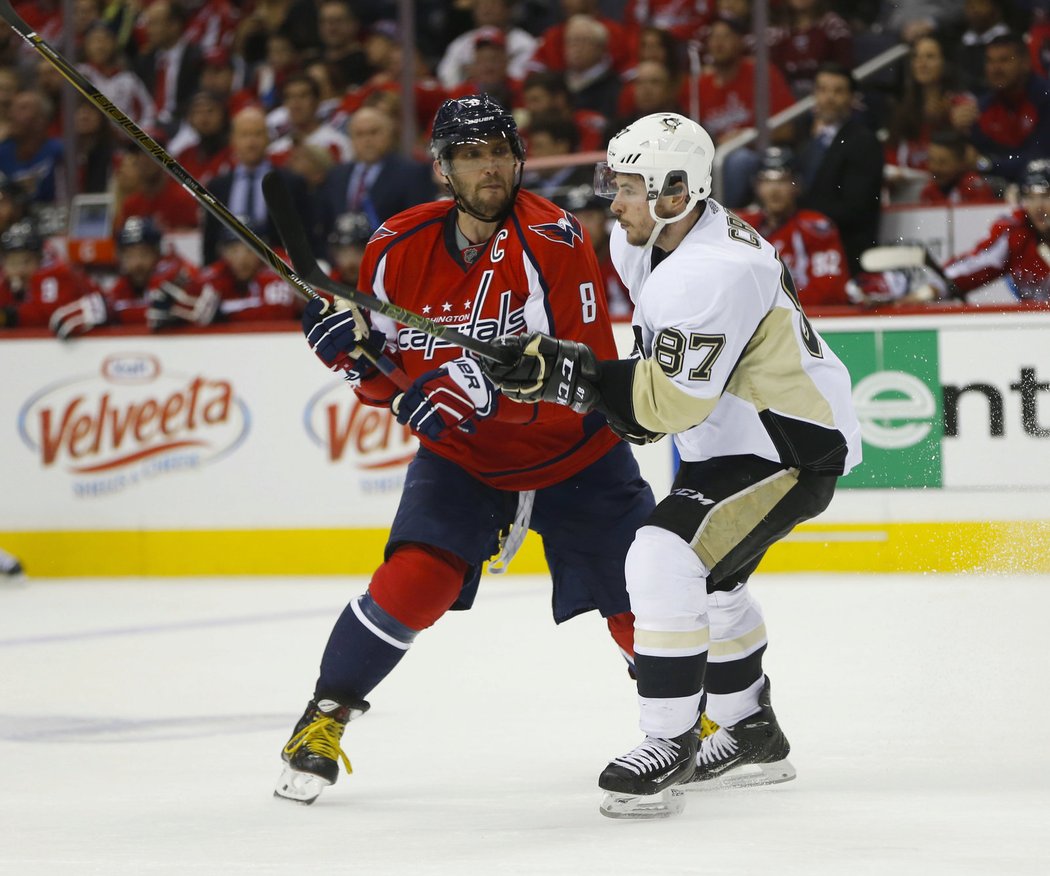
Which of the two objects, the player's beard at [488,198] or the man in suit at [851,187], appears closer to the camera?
the player's beard at [488,198]

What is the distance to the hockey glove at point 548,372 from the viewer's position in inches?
124

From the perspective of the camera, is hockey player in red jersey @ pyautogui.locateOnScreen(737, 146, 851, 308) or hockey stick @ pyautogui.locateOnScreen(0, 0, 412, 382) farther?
hockey player in red jersey @ pyautogui.locateOnScreen(737, 146, 851, 308)

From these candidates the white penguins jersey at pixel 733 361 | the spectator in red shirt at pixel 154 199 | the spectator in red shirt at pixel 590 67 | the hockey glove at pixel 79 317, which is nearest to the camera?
the white penguins jersey at pixel 733 361

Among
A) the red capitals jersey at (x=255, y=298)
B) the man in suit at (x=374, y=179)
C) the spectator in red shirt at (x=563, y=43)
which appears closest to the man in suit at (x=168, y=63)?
the spectator in red shirt at (x=563, y=43)

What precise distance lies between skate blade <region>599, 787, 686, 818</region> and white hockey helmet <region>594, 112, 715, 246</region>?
3.38ft

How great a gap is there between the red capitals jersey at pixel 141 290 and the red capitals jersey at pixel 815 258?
2.48 m

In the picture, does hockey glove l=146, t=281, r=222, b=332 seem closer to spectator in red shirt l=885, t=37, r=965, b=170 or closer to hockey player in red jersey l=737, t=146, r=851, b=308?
hockey player in red jersey l=737, t=146, r=851, b=308

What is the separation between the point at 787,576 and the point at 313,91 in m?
3.68

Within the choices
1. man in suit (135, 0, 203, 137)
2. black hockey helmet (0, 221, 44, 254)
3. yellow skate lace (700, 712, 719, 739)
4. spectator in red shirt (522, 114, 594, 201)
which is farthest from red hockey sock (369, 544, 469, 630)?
man in suit (135, 0, 203, 137)

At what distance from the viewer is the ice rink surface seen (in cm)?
291

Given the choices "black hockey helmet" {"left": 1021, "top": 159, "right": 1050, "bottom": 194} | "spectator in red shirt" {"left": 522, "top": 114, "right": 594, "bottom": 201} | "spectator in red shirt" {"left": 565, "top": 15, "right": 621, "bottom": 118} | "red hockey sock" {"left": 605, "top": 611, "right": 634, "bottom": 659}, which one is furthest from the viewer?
"spectator in red shirt" {"left": 565, "top": 15, "right": 621, "bottom": 118}

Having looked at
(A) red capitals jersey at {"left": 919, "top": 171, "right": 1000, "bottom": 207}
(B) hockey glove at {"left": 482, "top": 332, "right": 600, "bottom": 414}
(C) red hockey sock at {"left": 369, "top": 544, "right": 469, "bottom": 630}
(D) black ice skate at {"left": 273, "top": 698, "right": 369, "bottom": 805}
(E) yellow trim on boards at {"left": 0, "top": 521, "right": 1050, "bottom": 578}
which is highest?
(B) hockey glove at {"left": 482, "top": 332, "right": 600, "bottom": 414}

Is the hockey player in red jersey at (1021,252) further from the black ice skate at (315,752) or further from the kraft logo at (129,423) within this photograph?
the black ice skate at (315,752)

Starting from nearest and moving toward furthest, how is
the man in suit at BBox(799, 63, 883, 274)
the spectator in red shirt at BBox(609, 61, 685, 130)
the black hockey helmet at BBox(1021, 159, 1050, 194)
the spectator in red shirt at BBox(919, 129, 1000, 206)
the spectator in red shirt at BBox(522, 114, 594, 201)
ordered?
the black hockey helmet at BBox(1021, 159, 1050, 194)
the man in suit at BBox(799, 63, 883, 274)
the spectator in red shirt at BBox(919, 129, 1000, 206)
the spectator in red shirt at BBox(522, 114, 594, 201)
the spectator in red shirt at BBox(609, 61, 685, 130)
